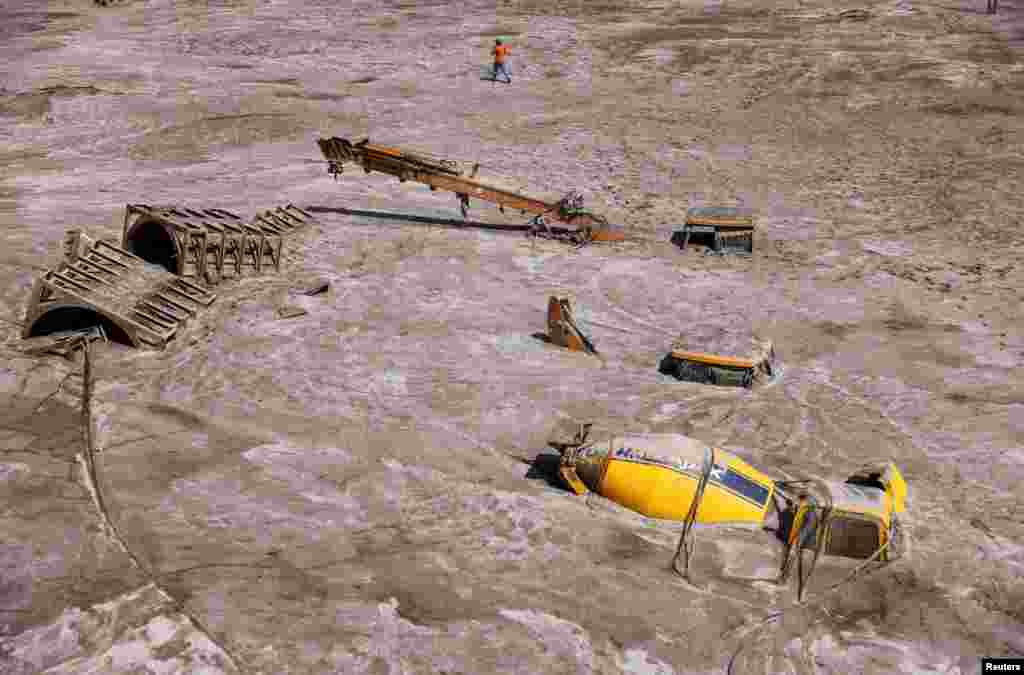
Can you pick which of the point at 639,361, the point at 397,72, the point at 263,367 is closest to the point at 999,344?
the point at 639,361

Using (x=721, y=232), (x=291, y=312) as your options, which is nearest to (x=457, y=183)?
(x=291, y=312)

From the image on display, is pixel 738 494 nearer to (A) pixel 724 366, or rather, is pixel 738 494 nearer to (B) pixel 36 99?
(A) pixel 724 366

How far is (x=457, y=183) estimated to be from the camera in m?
17.4

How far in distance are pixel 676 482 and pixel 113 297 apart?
29.8ft

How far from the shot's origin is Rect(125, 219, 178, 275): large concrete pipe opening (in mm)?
15633

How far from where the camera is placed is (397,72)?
101 feet

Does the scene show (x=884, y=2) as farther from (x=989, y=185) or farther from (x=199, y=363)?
(x=199, y=363)

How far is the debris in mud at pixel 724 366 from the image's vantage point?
12.6 meters

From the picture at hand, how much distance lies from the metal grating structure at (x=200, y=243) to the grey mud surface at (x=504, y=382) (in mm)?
582

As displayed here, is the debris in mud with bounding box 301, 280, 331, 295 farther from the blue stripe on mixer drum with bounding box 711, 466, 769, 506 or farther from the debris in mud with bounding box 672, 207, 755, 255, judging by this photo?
the blue stripe on mixer drum with bounding box 711, 466, 769, 506

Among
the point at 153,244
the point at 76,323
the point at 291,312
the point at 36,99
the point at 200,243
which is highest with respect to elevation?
the point at 36,99

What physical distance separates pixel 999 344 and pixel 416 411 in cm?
911

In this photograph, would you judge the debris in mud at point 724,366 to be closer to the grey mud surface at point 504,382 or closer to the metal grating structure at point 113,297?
the grey mud surface at point 504,382

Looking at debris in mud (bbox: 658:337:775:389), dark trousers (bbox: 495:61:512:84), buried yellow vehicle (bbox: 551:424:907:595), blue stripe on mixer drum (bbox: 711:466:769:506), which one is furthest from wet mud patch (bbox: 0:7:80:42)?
blue stripe on mixer drum (bbox: 711:466:769:506)
